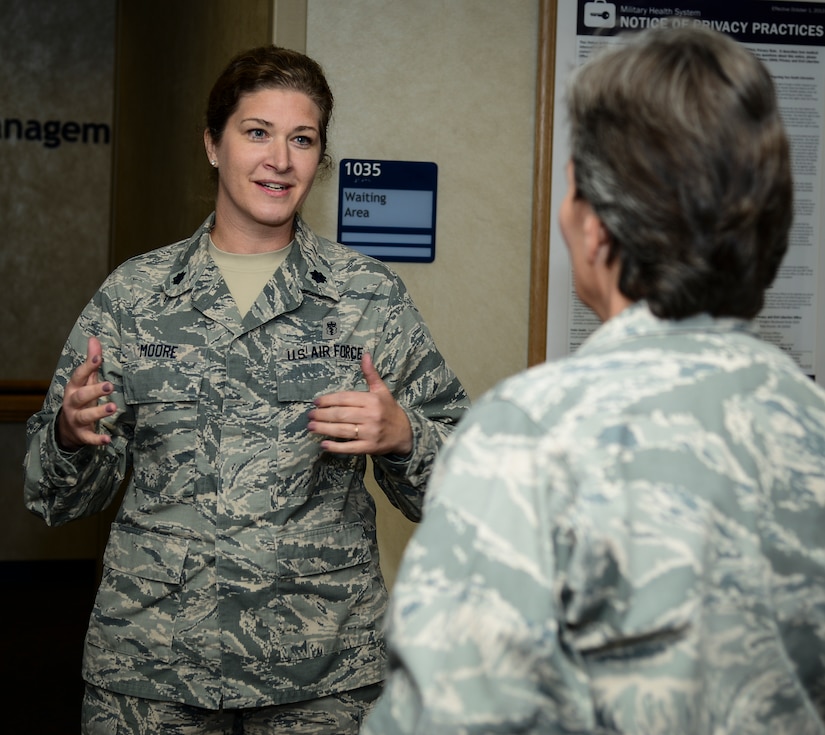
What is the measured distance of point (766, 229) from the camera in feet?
3.17

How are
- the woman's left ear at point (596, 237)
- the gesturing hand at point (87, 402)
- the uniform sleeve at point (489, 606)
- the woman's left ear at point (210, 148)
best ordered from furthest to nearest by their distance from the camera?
the woman's left ear at point (210, 148) < the gesturing hand at point (87, 402) < the woman's left ear at point (596, 237) < the uniform sleeve at point (489, 606)

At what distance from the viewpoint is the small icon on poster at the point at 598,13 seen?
256cm

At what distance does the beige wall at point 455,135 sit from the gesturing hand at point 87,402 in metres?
1.02

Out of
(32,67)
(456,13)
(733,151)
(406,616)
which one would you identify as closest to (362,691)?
(406,616)

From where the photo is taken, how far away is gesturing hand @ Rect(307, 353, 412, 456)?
1636 mm

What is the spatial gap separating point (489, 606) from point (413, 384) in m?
1.06

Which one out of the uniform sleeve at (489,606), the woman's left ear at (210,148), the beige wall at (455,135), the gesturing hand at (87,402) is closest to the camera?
the uniform sleeve at (489,606)

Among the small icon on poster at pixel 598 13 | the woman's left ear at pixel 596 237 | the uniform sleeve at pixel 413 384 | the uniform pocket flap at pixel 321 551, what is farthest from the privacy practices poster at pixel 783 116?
the woman's left ear at pixel 596 237

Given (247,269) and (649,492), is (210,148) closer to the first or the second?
(247,269)

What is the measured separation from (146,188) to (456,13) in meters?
1.96

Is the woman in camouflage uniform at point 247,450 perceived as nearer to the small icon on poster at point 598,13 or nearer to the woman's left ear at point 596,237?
the woman's left ear at point 596,237

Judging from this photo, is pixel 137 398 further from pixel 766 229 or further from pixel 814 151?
pixel 814 151

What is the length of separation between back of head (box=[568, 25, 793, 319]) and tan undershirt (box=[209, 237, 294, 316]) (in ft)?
3.45

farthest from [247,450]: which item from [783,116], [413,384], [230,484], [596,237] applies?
[783,116]
